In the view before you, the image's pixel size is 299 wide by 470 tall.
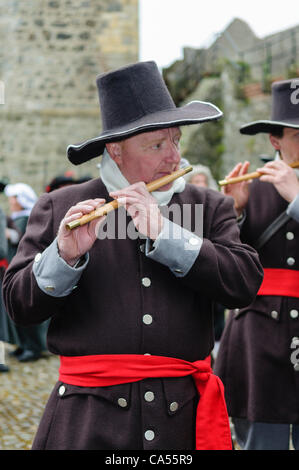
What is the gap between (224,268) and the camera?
1.82 metres

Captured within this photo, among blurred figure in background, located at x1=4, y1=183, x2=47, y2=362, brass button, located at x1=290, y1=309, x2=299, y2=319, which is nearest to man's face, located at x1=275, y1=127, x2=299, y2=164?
brass button, located at x1=290, y1=309, x2=299, y2=319

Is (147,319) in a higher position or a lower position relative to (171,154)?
lower

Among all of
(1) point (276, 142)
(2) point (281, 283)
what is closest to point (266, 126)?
(1) point (276, 142)

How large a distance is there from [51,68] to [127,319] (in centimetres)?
1092

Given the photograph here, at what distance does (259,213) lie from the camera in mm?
2775

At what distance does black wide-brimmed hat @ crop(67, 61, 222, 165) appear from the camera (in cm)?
191

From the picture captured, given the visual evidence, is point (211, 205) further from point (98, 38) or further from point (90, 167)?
point (98, 38)

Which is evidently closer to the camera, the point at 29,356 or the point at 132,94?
the point at 132,94

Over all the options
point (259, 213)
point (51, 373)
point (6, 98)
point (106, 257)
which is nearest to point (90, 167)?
point (6, 98)

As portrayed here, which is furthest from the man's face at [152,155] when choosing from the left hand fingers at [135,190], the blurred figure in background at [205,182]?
the blurred figure in background at [205,182]

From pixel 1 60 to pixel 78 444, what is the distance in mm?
11251

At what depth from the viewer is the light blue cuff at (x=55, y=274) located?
175cm

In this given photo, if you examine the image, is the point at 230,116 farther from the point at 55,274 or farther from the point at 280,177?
the point at 55,274

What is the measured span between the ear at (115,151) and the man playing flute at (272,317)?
84cm
